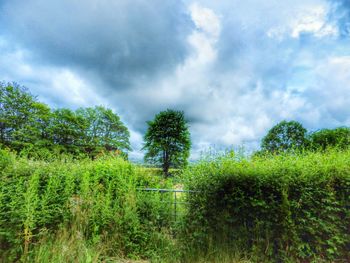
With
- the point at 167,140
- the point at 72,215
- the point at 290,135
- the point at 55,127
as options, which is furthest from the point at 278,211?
the point at 55,127

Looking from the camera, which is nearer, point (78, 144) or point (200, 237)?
point (200, 237)

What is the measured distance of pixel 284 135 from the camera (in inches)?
755

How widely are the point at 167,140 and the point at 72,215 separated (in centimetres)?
1458

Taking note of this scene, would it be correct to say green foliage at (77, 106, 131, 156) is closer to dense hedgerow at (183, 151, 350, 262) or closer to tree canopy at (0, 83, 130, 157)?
tree canopy at (0, 83, 130, 157)

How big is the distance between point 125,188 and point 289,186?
8.84 feet

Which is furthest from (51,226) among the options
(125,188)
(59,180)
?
(125,188)

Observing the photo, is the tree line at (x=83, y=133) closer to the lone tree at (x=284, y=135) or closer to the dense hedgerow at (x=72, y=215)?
the lone tree at (x=284, y=135)

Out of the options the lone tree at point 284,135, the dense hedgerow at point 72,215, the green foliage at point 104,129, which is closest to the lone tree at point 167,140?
the green foliage at point 104,129

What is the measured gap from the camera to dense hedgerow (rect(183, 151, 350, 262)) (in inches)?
97.0

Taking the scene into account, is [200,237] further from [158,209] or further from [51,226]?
[51,226]

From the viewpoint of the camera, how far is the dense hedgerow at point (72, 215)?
233 centimetres

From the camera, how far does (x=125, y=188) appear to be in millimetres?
3230

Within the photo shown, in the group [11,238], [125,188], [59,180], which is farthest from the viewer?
[125,188]

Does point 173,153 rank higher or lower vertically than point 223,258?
higher
